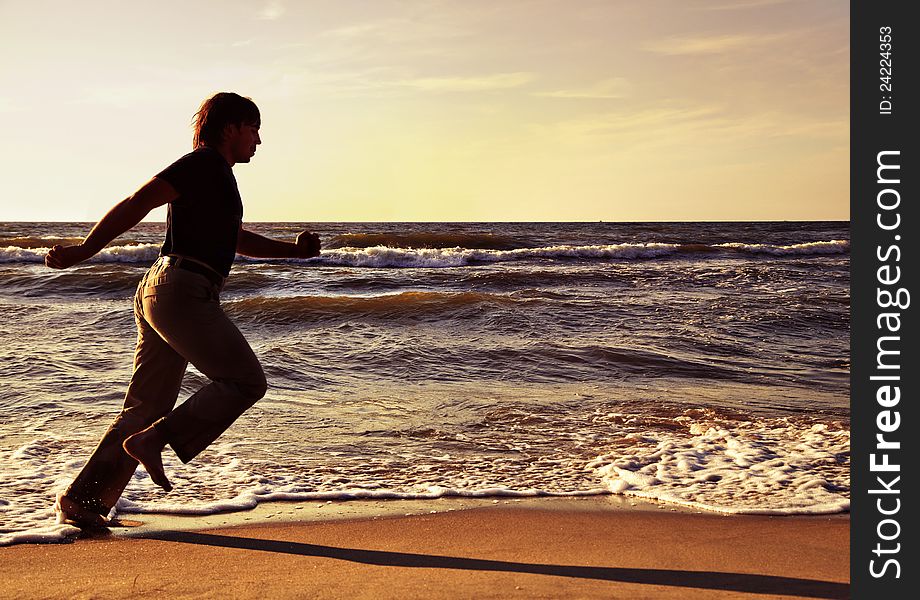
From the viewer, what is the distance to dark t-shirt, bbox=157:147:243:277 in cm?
311

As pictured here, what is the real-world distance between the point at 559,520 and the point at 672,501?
63 cm

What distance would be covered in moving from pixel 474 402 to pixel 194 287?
3.44m

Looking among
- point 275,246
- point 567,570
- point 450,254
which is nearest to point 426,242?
point 450,254

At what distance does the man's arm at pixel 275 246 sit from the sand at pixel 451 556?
3.78ft

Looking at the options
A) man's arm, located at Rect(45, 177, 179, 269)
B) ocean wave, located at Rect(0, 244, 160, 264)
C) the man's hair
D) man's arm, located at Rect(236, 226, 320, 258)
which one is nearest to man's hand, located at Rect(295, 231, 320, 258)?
man's arm, located at Rect(236, 226, 320, 258)

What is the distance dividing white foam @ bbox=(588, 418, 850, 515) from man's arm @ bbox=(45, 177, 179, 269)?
248 centimetres

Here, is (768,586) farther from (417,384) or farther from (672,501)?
(417,384)

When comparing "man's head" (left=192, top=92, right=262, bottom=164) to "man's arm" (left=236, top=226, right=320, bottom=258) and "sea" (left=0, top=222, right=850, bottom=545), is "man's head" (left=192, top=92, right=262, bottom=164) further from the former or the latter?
"sea" (left=0, top=222, right=850, bottom=545)

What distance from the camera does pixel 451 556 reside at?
121 inches

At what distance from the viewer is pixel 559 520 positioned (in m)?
3.54

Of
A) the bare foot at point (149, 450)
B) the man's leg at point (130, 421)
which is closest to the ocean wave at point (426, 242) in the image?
the man's leg at point (130, 421)

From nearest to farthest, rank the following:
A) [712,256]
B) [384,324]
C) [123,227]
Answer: [123,227]
[384,324]
[712,256]

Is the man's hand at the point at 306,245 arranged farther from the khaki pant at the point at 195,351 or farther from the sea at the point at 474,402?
the sea at the point at 474,402
